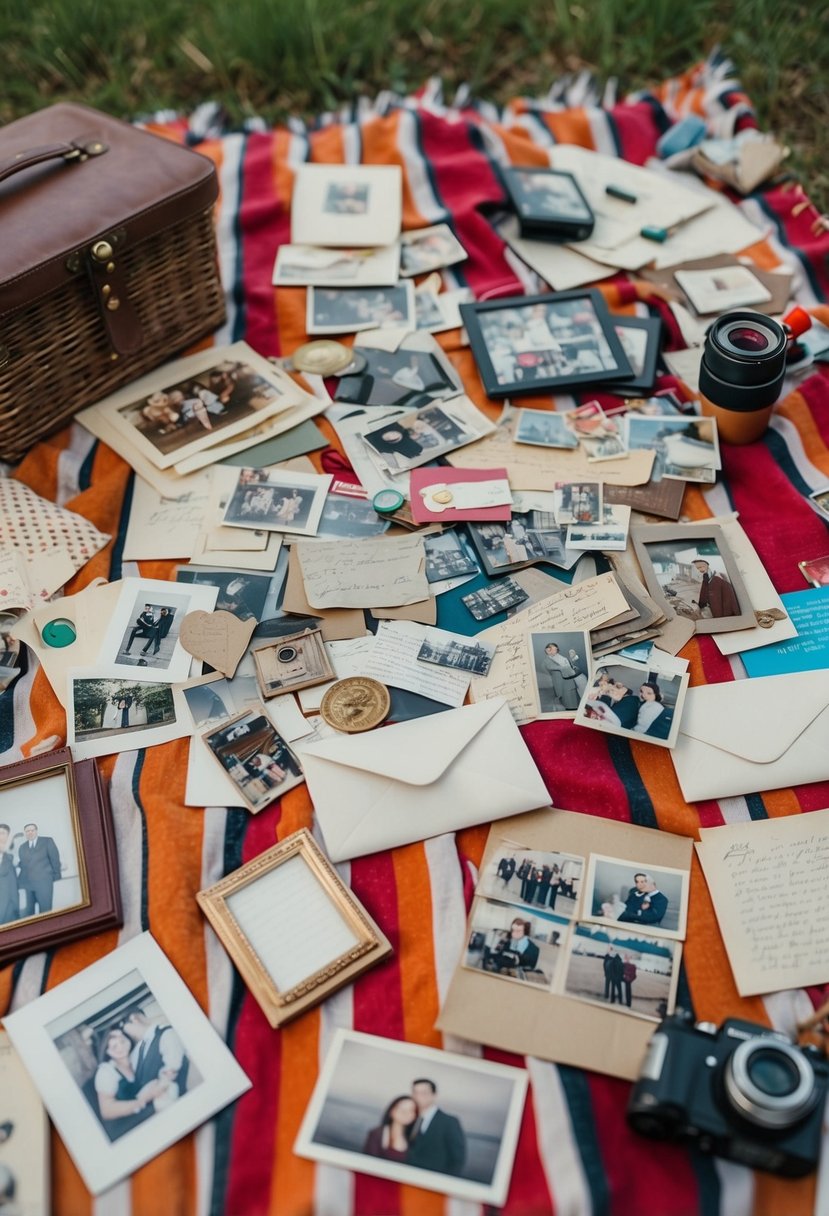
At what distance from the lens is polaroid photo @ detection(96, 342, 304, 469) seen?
81.1 inches

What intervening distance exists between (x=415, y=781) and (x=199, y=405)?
103 centimetres

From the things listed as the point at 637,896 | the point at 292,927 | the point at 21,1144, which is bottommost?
the point at 21,1144

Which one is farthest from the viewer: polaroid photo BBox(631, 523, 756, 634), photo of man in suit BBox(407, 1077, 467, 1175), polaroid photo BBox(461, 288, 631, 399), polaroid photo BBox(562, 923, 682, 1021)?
polaroid photo BBox(461, 288, 631, 399)

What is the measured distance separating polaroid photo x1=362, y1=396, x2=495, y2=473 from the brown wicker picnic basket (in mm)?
544

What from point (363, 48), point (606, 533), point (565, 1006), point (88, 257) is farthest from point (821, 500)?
point (363, 48)

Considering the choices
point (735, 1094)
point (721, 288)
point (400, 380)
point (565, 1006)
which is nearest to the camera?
point (735, 1094)

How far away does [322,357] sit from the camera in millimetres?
2207

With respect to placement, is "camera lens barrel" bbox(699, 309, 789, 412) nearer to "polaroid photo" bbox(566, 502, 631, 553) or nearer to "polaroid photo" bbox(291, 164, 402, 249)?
A: "polaroid photo" bbox(566, 502, 631, 553)

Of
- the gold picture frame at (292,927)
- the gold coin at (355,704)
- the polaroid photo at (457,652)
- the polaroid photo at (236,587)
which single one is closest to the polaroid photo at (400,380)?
the polaroid photo at (236,587)

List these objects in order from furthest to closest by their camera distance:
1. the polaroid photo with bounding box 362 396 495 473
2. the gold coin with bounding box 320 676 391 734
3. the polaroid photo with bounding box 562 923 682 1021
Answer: the polaroid photo with bounding box 362 396 495 473 → the gold coin with bounding box 320 676 391 734 → the polaroid photo with bounding box 562 923 682 1021

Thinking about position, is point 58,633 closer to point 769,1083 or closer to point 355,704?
point 355,704

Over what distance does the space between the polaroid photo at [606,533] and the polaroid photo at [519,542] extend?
0.03 metres

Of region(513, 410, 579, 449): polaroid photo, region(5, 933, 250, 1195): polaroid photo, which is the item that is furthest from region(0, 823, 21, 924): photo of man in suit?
region(513, 410, 579, 449): polaroid photo

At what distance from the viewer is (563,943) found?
142 centimetres
